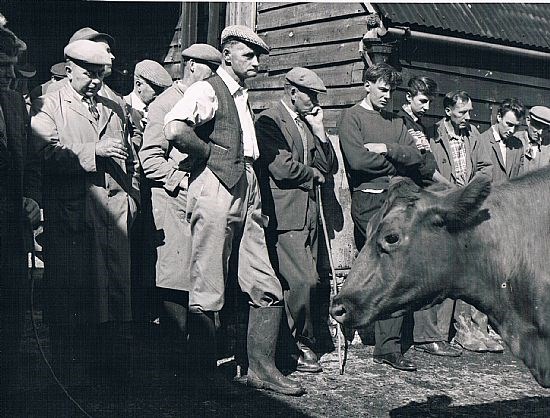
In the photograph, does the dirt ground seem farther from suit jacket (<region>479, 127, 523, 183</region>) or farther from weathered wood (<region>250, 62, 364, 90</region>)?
weathered wood (<region>250, 62, 364, 90</region>)

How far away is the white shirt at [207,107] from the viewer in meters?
4.84

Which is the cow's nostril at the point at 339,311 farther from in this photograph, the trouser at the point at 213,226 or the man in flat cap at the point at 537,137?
the man in flat cap at the point at 537,137

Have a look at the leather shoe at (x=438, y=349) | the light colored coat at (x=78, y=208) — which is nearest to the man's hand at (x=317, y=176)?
the light colored coat at (x=78, y=208)

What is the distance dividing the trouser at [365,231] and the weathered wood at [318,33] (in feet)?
9.35

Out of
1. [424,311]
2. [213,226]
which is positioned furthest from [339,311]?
[424,311]

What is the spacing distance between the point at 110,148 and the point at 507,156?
417cm

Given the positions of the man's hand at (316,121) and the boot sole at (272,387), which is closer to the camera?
the boot sole at (272,387)

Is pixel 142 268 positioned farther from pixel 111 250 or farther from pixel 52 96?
pixel 52 96

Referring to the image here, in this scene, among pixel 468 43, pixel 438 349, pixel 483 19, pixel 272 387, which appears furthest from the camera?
pixel 483 19

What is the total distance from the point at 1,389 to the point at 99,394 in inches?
36.5

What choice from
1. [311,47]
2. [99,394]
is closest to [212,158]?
[99,394]

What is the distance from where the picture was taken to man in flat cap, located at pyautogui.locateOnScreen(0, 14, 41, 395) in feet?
13.9

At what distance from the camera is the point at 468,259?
12.3ft

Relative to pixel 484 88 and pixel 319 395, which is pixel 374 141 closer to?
pixel 319 395
